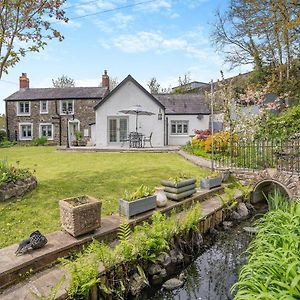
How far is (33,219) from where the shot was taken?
18.2 feet

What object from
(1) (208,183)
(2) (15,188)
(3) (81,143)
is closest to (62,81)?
(3) (81,143)

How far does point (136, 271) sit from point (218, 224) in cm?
338

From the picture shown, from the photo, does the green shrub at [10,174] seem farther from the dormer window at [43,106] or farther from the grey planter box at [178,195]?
the dormer window at [43,106]

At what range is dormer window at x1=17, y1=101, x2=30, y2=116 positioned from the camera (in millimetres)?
27672

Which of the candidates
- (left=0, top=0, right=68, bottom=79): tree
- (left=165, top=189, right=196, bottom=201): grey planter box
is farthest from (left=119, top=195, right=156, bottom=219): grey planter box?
(left=0, top=0, right=68, bottom=79): tree

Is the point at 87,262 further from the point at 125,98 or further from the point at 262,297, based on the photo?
the point at 125,98

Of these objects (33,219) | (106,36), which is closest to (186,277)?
(33,219)

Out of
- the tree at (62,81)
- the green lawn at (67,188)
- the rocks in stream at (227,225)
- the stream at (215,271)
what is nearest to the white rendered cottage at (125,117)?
the green lawn at (67,188)

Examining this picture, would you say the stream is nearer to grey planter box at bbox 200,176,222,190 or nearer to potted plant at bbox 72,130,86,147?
grey planter box at bbox 200,176,222,190

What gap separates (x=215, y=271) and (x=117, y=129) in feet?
56.3

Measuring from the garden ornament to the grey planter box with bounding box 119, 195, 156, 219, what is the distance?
1771mm

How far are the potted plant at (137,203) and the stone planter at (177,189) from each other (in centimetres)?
89

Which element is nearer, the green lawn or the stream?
the stream

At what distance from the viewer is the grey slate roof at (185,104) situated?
2371cm
